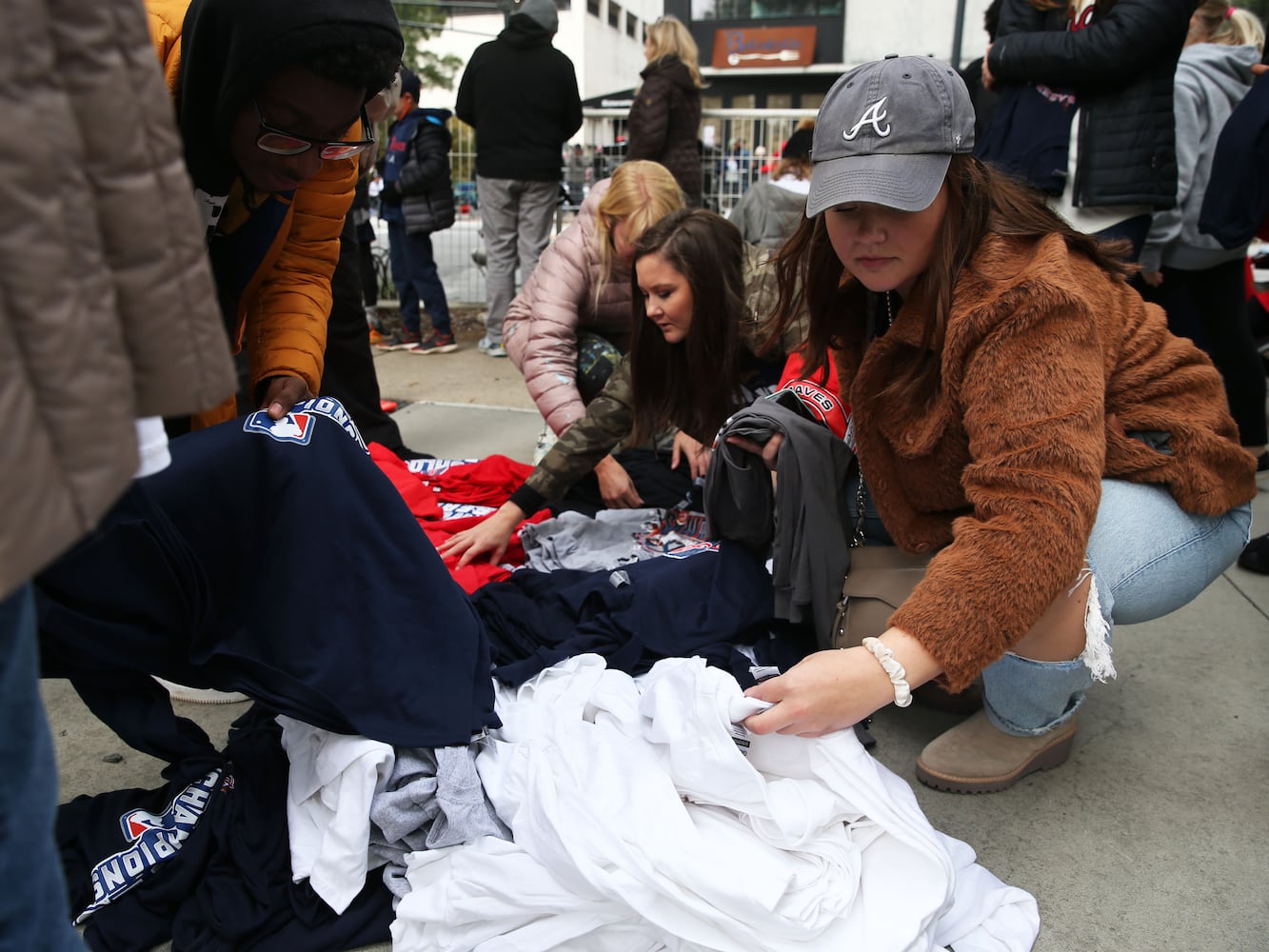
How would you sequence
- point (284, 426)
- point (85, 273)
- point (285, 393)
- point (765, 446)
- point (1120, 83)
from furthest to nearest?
point (1120, 83) → point (765, 446) → point (285, 393) → point (284, 426) → point (85, 273)

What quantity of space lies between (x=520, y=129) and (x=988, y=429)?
467cm

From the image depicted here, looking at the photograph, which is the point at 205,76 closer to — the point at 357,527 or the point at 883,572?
the point at 357,527

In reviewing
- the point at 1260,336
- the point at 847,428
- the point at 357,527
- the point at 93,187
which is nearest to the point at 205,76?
the point at 357,527

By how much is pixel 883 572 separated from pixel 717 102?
825 inches

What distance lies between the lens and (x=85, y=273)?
2.11ft

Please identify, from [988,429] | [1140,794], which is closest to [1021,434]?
[988,429]

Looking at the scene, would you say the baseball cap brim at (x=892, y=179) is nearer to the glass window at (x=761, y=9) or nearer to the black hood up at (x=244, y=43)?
the black hood up at (x=244, y=43)

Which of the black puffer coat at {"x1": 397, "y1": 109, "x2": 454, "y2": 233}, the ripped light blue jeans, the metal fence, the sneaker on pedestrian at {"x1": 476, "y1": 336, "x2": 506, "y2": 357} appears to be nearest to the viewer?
the ripped light blue jeans

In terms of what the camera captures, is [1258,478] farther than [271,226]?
Yes

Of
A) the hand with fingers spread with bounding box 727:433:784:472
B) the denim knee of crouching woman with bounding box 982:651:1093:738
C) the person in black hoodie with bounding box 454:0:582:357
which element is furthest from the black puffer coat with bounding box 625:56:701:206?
the denim knee of crouching woman with bounding box 982:651:1093:738

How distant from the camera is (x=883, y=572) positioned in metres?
1.98

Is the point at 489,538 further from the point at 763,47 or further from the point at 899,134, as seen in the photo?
the point at 763,47

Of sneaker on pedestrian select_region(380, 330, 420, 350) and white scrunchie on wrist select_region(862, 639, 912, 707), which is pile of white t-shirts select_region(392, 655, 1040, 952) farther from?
sneaker on pedestrian select_region(380, 330, 420, 350)

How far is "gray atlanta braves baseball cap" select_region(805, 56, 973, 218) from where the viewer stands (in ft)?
5.04
